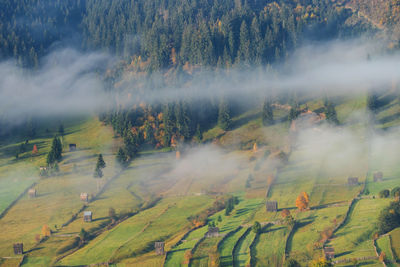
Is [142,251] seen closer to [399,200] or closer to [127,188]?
[127,188]

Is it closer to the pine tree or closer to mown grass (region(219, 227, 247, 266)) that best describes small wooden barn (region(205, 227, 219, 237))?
mown grass (region(219, 227, 247, 266))

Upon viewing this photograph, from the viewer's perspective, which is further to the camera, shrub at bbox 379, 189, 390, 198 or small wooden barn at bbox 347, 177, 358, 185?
small wooden barn at bbox 347, 177, 358, 185

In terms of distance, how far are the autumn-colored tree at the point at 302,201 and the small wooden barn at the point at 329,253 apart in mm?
27059

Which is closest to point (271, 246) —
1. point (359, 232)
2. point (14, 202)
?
point (359, 232)

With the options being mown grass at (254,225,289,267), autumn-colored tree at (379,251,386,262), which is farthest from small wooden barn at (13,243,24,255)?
autumn-colored tree at (379,251,386,262)

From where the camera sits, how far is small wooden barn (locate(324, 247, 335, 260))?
118312mm

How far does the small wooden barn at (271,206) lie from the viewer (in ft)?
495

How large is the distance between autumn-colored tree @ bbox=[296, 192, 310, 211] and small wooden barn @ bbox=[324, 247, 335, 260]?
2706 cm

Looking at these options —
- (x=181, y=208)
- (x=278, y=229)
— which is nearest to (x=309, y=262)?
(x=278, y=229)

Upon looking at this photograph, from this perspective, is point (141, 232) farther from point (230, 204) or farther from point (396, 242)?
point (396, 242)

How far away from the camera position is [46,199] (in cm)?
17438

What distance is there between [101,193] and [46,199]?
18.1m

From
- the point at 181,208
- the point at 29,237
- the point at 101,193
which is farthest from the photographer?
the point at 101,193

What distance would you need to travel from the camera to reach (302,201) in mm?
150500
